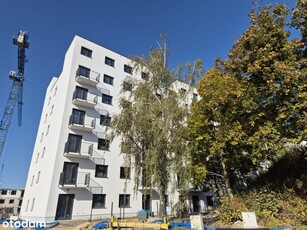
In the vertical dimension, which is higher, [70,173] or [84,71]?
[84,71]

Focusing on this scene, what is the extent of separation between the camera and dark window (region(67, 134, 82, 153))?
18.8 m

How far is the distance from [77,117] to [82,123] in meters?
0.81

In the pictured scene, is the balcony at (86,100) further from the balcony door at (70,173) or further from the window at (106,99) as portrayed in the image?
the balcony door at (70,173)

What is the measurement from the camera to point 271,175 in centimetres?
1509

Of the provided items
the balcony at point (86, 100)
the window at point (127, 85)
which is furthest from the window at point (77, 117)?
the window at point (127, 85)

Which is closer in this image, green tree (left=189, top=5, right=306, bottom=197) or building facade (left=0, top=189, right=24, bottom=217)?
green tree (left=189, top=5, right=306, bottom=197)

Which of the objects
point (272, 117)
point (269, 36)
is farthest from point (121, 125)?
point (269, 36)

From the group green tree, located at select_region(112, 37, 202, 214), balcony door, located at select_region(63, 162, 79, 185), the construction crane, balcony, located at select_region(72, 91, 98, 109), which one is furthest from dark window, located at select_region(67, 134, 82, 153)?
the construction crane

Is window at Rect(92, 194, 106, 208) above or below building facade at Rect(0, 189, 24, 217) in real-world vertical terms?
below

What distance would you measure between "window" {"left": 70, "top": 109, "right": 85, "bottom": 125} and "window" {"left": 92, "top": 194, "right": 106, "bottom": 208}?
24.7 feet

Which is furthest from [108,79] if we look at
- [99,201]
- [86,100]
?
[99,201]

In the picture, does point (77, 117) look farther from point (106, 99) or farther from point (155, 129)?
point (155, 129)

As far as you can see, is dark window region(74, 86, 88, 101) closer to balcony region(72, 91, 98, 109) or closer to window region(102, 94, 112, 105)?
balcony region(72, 91, 98, 109)

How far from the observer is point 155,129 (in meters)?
13.6
